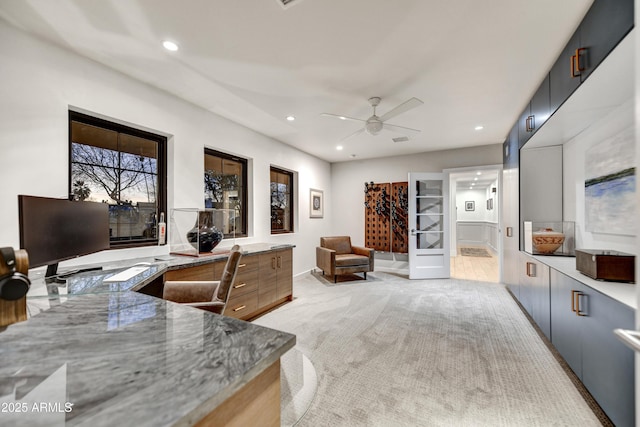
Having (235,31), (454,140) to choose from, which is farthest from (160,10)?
(454,140)

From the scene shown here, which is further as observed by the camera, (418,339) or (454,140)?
(454,140)

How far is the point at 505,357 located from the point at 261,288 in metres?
2.50

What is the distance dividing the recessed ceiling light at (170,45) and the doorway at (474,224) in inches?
192

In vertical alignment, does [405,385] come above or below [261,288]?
below

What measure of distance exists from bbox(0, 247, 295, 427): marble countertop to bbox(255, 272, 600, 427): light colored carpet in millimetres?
1149

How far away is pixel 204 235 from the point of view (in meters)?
2.99

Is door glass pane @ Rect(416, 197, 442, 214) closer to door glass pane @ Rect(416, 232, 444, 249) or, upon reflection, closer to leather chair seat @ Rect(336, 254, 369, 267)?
door glass pane @ Rect(416, 232, 444, 249)

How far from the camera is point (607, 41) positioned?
5.04 feet

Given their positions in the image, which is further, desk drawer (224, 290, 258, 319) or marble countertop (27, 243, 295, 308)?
desk drawer (224, 290, 258, 319)

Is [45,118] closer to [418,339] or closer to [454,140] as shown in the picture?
[418,339]

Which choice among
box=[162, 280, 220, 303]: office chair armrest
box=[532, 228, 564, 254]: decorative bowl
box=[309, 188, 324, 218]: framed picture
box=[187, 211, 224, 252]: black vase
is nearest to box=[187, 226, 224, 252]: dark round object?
box=[187, 211, 224, 252]: black vase

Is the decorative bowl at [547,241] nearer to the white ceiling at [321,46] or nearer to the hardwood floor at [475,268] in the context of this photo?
the white ceiling at [321,46]

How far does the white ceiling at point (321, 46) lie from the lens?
1780mm

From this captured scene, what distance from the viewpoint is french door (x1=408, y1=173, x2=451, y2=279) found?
514 cm
